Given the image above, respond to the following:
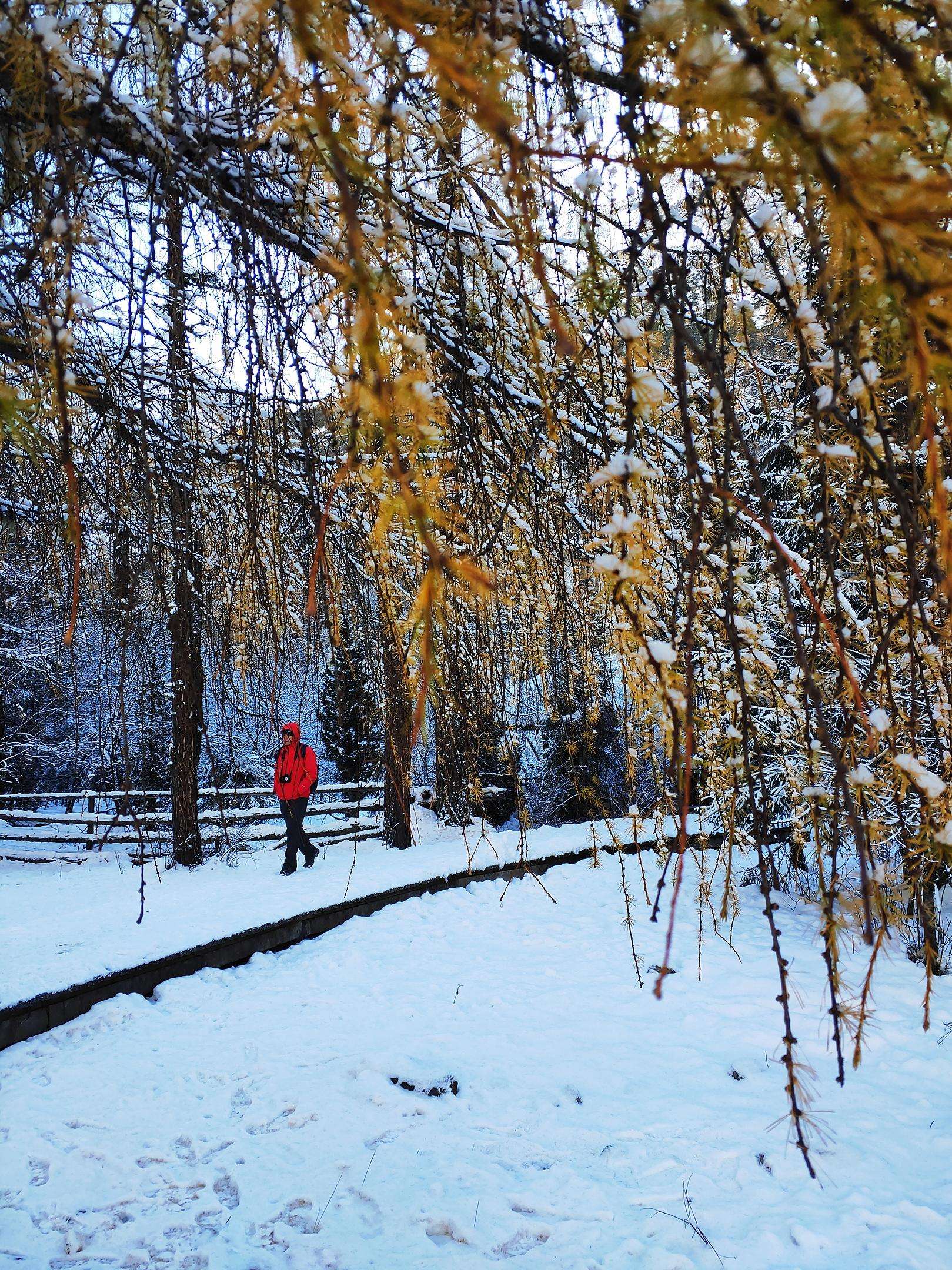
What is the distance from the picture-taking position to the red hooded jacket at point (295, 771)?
6980 mm

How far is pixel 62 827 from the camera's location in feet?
42.3

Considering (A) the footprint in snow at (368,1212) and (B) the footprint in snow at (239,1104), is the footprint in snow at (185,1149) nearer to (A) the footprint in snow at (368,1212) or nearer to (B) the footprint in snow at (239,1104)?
(B) the footprint in snow at (239,1104)

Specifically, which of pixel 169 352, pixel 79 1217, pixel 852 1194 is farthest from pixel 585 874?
pixel 169 352

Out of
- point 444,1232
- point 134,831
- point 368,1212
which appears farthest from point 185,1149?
point 134,831

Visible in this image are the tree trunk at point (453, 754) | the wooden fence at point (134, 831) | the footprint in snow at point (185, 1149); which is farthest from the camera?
the wooden fence at point (134, 831)

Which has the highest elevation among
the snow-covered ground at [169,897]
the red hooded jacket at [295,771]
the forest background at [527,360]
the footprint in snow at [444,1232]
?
the forest background at [527,360]

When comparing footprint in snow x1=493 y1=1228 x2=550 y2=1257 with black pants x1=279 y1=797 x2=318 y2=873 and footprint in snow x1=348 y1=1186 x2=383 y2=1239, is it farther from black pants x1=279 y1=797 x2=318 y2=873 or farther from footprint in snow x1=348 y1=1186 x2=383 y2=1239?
black pants x1=279 y1=797 x2=318 y2=873

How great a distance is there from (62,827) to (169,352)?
1294 cm

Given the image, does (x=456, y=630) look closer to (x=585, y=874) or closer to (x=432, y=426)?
(x=432, y=426)

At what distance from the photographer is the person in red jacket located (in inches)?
276

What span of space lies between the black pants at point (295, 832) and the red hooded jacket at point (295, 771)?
6cm

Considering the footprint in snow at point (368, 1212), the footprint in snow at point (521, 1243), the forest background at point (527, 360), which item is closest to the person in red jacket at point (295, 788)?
the footprint in snow at point (368, 1212)

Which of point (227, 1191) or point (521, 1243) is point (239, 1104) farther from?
point (521, 1243)

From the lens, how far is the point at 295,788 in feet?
23.0
